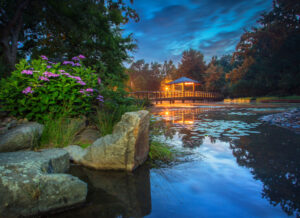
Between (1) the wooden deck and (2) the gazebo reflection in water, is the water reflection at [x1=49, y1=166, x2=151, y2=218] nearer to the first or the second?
(2) the gazebo reflection in water

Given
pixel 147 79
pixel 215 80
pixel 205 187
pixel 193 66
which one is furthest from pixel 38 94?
pixel 147 79

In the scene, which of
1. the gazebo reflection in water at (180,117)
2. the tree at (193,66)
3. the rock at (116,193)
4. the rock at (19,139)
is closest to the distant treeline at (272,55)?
the tree at (193,66)

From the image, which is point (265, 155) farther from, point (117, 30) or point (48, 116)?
point (117, 30)

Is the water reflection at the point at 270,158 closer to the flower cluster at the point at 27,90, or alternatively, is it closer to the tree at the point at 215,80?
the flower cluster at the point at 27,90

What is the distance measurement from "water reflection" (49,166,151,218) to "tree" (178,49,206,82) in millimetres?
35320

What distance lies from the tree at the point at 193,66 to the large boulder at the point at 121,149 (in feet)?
115

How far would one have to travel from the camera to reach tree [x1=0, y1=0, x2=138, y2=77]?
528 cm

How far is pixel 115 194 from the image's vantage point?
5.96 ft

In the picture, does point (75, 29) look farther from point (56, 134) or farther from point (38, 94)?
point (56, 134)

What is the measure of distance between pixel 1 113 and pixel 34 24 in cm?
584

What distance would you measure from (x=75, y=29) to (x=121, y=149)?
169 inches

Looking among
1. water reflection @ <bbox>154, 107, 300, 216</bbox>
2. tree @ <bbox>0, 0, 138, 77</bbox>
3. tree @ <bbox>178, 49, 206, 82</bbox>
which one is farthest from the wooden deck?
water reflection @ <bbox>154, 107, 300, 216</bbox>

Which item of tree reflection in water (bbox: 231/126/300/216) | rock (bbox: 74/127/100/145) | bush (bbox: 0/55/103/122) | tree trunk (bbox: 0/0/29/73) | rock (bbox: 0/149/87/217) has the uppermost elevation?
tree trunk (bbox: 0/0/29/73)

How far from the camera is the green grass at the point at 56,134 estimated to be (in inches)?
109
